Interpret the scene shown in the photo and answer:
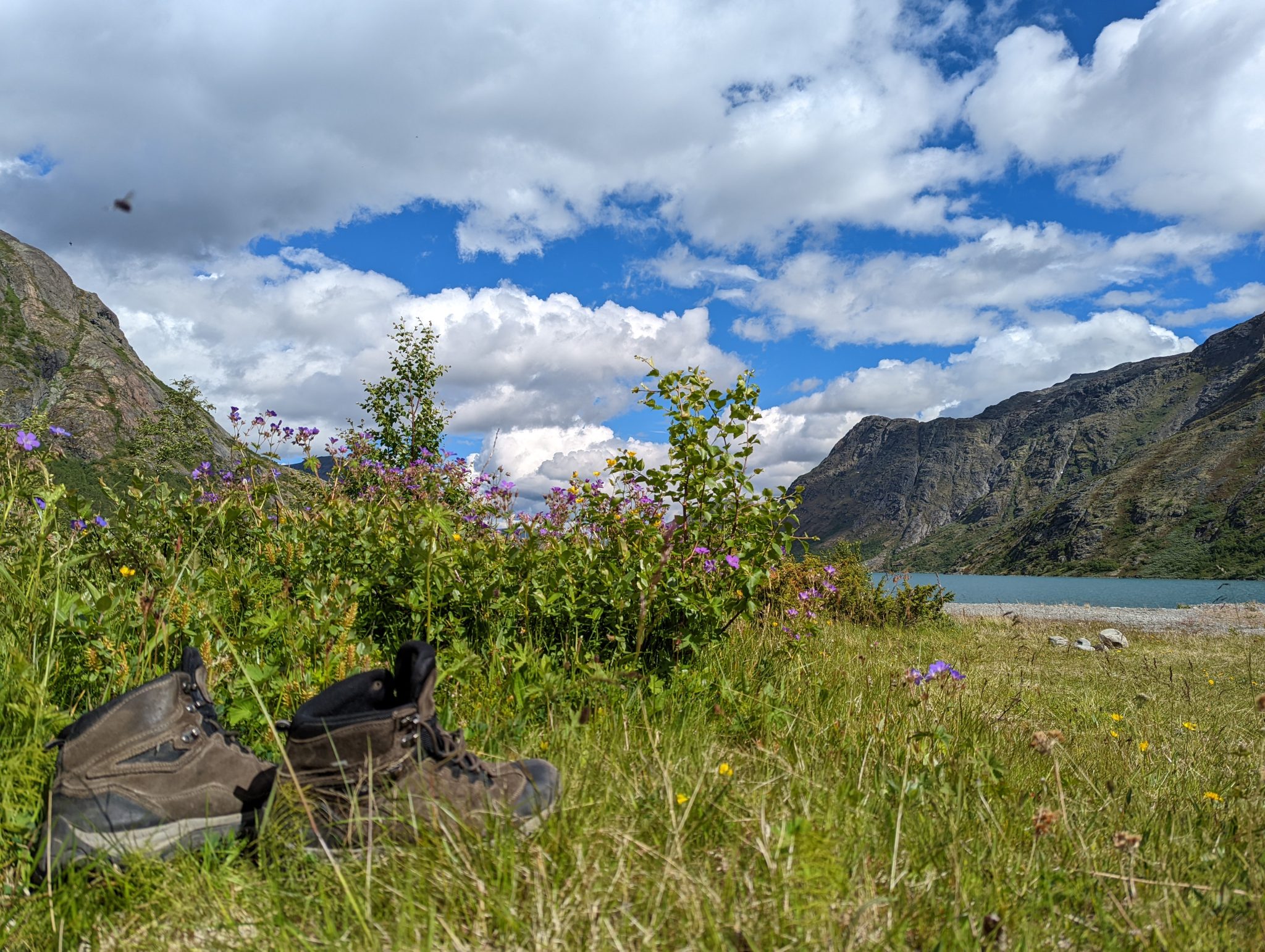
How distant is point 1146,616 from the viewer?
24.0 meters

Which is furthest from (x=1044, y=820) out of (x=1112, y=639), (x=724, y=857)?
(x=1112, y=639)

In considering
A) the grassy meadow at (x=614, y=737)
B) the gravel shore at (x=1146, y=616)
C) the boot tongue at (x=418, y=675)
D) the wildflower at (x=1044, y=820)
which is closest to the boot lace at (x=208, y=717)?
the grassy meadow at (x=614, y=737)

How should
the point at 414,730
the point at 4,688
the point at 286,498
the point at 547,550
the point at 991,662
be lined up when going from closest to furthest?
the point at 414,730 < the point at 4,688 < the point at 547,550 < the point at 286,498 < the point at 991,662

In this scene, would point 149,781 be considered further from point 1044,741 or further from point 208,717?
point 1044,741

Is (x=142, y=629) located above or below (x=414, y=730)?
above

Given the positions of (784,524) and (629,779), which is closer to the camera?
(629,779)

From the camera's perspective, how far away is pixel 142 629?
2.86m

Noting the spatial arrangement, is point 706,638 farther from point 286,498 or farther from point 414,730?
point 286,498

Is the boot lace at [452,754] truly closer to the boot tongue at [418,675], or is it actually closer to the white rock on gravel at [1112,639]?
the boot tongue at [418,675]

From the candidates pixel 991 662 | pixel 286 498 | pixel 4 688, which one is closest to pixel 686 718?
pixel 4 688

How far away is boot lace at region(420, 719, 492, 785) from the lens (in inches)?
80.6

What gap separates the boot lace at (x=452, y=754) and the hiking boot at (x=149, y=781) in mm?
513

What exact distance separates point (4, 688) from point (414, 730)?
5.08 ft

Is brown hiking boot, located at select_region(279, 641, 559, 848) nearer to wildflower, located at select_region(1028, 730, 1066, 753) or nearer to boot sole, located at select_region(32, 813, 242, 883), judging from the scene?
boot sole, located at select_region(32, 813, 242, 883)
